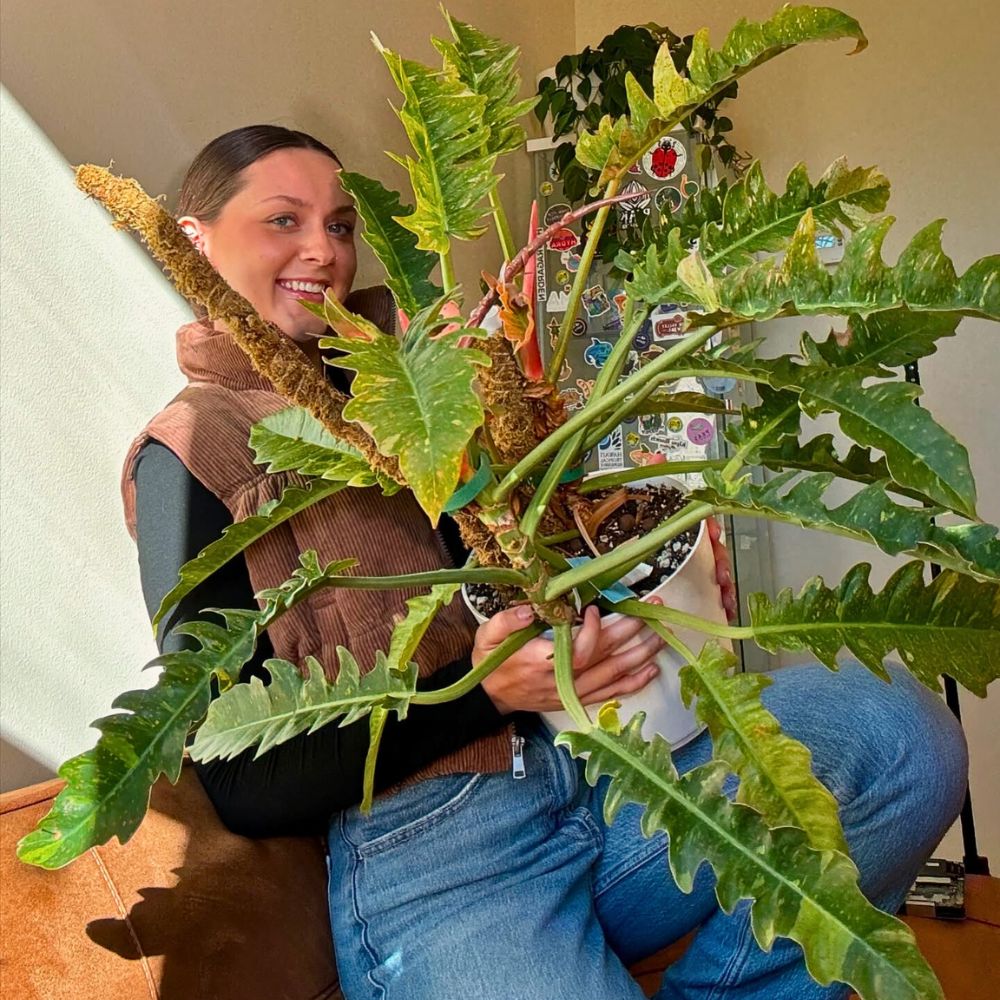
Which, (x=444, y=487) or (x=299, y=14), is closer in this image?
(x=444, y=487)

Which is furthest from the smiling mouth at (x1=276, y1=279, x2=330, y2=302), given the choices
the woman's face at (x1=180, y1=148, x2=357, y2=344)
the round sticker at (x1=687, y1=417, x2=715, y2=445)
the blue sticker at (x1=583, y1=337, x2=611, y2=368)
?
the round sticker at (x1=687, y1=417, x2=715, y2=445)

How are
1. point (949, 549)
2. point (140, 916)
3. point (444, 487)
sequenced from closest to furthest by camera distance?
1. point (444, 487)
2. point (949, 549)
3. point (140, 916)

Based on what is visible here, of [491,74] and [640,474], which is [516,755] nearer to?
[640,474]

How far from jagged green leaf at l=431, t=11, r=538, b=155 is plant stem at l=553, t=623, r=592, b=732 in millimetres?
350

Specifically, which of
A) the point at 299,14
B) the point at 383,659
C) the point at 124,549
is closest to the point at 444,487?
the point at 383,659

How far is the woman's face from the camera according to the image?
980 mm

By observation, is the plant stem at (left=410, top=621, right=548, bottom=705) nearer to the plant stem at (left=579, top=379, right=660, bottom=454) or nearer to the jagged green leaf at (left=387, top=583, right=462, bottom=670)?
the jagged green leaf at (left=387, top=583, right=462, bottom=670)

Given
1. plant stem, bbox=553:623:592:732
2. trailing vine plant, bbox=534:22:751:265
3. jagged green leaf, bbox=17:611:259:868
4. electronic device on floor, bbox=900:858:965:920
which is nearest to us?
jagged green leaf, bbox=17:611:259:868

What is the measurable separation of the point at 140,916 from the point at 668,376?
1.88 feet

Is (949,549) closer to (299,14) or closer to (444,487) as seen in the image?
(444,487)

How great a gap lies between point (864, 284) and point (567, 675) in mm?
320

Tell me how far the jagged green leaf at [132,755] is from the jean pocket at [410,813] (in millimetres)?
304

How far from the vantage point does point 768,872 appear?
0.46m

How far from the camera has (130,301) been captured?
3.77 ft
